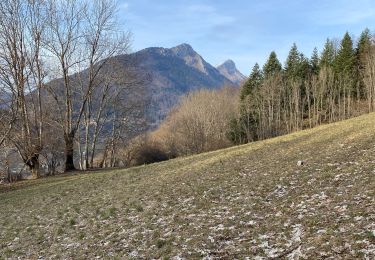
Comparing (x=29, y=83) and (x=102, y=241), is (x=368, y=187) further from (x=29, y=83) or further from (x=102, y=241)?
(x=29, y=83)

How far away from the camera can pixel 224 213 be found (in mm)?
10828

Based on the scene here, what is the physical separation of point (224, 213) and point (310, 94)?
71.8 meters

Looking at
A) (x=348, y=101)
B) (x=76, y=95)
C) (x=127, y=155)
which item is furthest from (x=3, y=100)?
(x=348, y=101)

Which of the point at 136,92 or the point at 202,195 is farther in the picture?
the point at 136,92

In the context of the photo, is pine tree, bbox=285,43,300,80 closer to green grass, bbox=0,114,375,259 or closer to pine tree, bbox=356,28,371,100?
pine tree, bbox=356,28,371,100

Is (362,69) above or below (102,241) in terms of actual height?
above

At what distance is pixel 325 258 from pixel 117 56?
112ft

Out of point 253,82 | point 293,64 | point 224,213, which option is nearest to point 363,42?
point 293,64

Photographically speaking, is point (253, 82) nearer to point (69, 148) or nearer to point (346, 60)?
point (346, 60)

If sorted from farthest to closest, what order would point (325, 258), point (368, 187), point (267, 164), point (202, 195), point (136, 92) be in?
point (136, 92) → point (267, 164) → point (202, 195) → point (368, 187) → point (325, 258)

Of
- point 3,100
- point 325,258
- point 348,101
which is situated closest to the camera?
→ point 325,258

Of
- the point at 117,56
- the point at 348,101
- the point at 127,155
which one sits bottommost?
the point at 127,155

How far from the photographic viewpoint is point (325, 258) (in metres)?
6.66

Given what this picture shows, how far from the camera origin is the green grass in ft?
25.9
